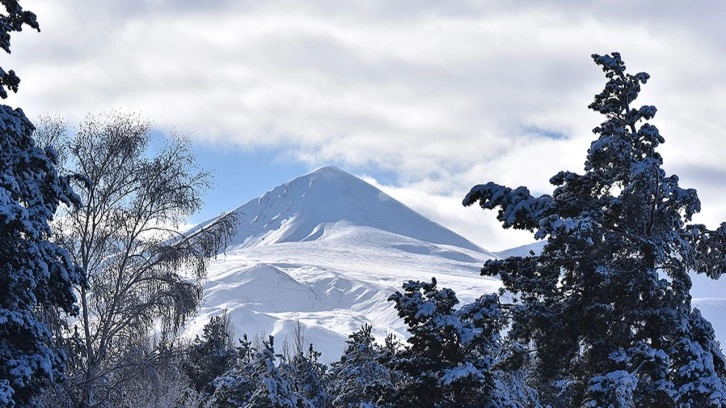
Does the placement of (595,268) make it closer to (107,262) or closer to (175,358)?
(175,358)

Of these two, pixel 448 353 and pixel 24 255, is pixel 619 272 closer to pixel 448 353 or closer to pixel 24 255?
pixel 448 353

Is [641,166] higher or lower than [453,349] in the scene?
higher

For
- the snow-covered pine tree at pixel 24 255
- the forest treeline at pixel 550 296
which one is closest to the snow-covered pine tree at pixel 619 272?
the forest treeline at pixel 550 296

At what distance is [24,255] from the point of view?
1066 cm

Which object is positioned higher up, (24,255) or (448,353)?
(24,255)

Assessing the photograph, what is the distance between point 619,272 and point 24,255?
8.91m

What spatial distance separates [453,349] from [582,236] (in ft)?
11.9

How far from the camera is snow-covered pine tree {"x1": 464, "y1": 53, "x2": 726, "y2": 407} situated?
13.2 metres

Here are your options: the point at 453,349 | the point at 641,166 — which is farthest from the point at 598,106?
the point at 453,349

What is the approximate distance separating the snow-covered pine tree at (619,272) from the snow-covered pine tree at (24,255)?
665 centimetres

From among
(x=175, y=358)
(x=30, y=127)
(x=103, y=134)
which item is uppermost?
(x=103, y=134)

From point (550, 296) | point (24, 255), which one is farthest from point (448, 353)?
point (24, 255)

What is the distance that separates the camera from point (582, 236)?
12992mm

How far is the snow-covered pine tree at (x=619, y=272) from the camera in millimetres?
13211
